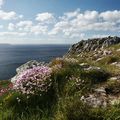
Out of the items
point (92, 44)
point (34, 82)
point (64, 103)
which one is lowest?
point (92, 44)


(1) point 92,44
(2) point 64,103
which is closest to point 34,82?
(2) point 64,103

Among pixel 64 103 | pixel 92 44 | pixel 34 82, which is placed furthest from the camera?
pixel 92 44

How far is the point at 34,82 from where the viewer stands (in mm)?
10477

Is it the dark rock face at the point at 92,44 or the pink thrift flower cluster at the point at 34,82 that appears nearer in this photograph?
the pink thrift flower cluster at the point at 34,82

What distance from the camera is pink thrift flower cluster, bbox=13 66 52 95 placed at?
1018 centimetres

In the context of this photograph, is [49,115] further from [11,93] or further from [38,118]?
[11,93]

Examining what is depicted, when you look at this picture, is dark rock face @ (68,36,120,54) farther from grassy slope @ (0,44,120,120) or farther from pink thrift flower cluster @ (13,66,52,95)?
pink thrift flower cluster @ (13,66,52,95)

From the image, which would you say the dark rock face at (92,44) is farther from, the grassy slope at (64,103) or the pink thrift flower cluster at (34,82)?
the pink thrift flower cluster at (34,82)

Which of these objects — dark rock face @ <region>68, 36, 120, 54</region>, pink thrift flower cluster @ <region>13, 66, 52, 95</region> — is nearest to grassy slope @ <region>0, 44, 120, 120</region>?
pink thrift flower cluster @ <region>13, 66, 52, 95</region>

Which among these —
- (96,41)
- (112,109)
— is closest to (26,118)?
(112,109)

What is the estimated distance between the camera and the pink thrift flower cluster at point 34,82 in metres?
10.2

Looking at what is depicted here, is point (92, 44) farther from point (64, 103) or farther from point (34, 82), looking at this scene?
point (64, 103)

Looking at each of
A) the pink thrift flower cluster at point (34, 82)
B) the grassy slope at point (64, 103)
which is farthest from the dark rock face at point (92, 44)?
the pink thrift flower cluster at point (34, 82)

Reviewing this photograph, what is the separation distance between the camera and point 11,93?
418 inches
